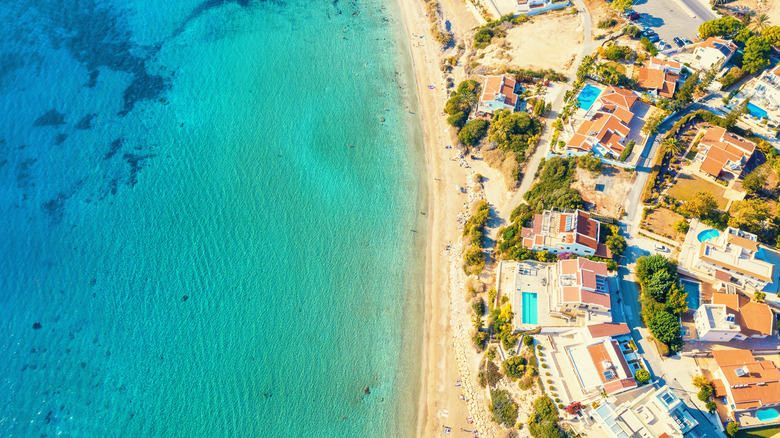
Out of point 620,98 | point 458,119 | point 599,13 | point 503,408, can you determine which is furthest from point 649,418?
point 599,13

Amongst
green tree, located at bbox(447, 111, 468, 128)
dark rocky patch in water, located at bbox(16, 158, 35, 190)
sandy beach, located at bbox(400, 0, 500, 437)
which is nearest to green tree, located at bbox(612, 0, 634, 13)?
sandy beach, located at bbox(400, 0, 500, 437)

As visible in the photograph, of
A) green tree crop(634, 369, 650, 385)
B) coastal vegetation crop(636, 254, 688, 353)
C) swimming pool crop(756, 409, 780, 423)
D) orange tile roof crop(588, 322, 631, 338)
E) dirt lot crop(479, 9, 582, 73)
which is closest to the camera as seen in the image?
swimming pool crop(756, 409, 780, 423)

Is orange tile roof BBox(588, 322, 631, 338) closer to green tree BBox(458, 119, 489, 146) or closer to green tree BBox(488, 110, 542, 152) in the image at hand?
green tree BBox(488, 110, 542, 152)

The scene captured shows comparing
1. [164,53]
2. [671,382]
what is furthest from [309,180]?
[671,382]

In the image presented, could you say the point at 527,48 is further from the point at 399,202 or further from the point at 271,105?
the point at 271,105

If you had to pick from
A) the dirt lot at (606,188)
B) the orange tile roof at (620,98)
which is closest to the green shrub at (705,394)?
the dirt lot at (606,188)

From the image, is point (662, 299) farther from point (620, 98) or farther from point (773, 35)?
point (773, 35)
